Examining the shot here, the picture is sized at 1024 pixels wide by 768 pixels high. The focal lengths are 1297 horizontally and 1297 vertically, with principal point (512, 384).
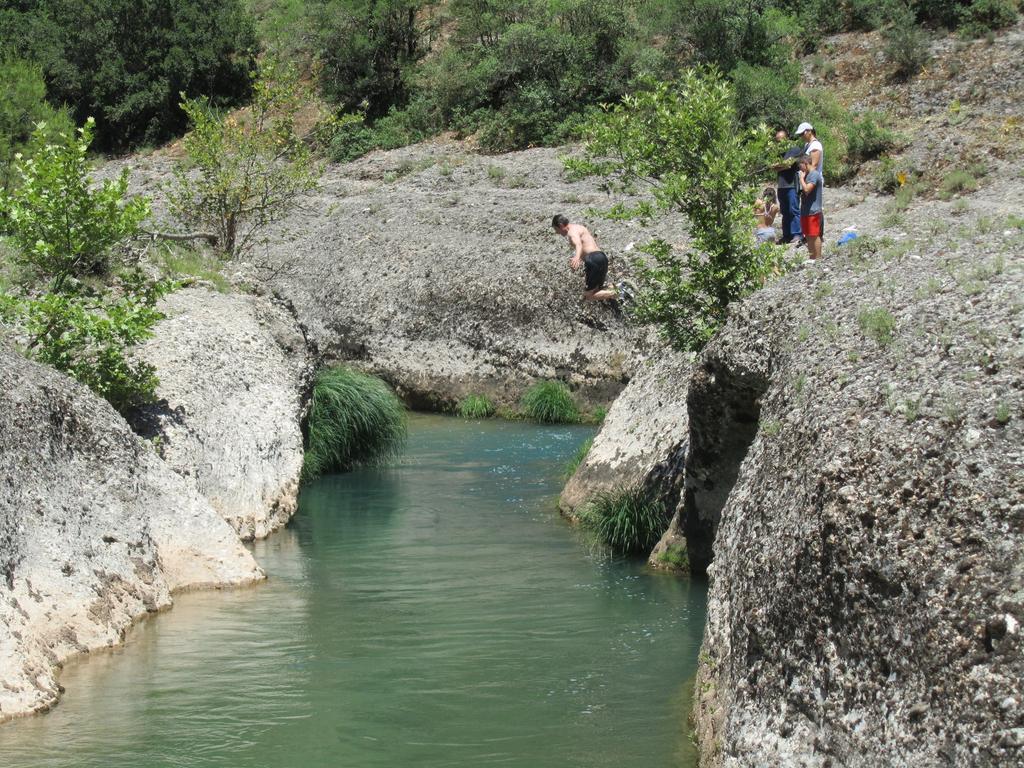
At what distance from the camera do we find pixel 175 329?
15.9 m

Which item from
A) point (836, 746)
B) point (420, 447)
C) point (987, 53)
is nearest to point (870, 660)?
point (836, 746)

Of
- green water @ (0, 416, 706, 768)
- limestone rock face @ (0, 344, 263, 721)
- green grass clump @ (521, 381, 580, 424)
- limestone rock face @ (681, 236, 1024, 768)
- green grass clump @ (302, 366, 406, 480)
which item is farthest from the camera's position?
green grass clump @ (521, 381, 580, 424)

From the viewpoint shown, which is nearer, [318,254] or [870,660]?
[870,660]

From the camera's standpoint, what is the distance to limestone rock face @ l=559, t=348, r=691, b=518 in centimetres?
1502

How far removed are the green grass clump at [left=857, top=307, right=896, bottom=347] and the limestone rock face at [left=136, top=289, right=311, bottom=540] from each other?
8410mm

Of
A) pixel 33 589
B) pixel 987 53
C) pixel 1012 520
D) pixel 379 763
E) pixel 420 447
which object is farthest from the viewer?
pixel 987 53

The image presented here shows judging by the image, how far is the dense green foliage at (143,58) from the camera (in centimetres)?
4734

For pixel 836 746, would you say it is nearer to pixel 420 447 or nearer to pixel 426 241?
pixel 420 447

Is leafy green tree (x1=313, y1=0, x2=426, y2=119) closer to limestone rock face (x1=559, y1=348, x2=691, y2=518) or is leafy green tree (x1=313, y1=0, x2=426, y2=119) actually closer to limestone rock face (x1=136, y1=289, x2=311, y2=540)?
limestone rock face (x1=136, y1=289, x2=311, y2=540)

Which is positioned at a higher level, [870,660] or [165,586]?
[870,660]

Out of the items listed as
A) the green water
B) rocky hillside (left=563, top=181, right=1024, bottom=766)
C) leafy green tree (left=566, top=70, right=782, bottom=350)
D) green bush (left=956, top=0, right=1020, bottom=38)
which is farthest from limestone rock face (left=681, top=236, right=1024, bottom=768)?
green bush (left=956, top=0, right=1020, bottom=38)

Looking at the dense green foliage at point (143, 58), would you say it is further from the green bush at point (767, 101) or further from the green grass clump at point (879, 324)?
the green grass clump at point (879, 324)

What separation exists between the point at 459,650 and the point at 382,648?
2.18ft

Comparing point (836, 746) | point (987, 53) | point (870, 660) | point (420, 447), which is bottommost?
point (420, 447)
